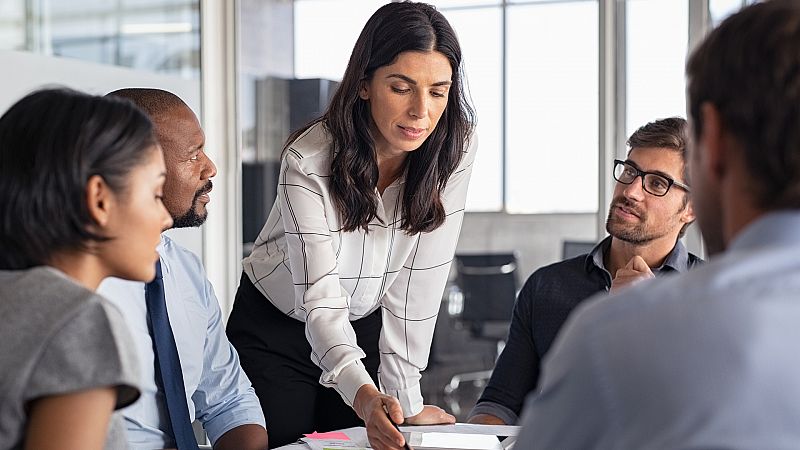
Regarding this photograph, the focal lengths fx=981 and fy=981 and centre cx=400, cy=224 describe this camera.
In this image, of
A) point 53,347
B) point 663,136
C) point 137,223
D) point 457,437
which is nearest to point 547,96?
point 663,136

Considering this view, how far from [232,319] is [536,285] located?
2.57ft

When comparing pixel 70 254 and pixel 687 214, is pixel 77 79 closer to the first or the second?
pixel 687 214

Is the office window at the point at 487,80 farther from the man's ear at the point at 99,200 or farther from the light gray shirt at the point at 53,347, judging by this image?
the light gray shirt at the point at 53,347

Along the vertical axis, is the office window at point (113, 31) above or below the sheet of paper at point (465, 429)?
above

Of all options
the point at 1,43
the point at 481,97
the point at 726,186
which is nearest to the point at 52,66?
the point at 1,43

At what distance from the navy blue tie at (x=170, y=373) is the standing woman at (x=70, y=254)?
0.49 meters

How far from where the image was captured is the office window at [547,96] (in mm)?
6320

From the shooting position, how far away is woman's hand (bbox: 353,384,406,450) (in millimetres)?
1733

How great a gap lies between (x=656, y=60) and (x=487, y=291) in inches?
97.3

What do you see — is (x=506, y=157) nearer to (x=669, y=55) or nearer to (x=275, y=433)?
(x=669, y=55)

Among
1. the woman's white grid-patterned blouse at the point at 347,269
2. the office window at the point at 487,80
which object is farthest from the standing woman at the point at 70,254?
the office window at the point at 487,80

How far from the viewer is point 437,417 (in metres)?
2.10

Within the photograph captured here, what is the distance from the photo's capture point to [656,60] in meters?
3.93

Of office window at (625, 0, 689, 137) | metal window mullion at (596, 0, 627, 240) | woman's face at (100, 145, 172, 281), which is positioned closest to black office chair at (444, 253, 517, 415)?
metal window mullion at (596, 0, 627, 240)
